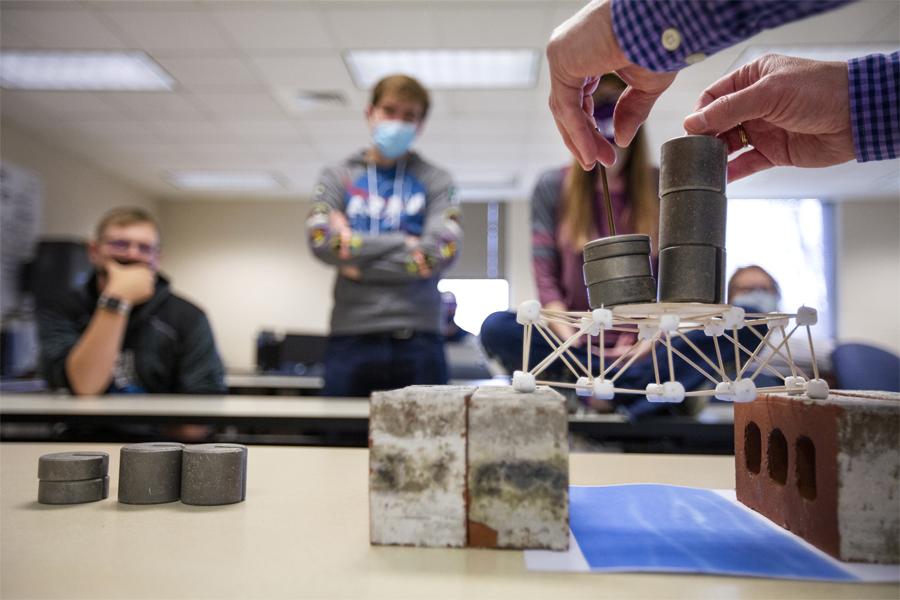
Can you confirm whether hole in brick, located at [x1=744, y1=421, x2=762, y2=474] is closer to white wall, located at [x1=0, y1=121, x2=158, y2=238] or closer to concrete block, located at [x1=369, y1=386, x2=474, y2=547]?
concrete block, located at [x1=369, y1=386, x2=474, y2=547]

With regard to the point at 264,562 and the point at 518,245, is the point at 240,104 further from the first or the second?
the point at 264,562

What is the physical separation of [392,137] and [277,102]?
3456mm

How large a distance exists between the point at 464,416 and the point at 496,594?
0.15 metres

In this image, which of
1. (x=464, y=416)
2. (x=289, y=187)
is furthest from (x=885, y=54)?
(x=289, y=187)

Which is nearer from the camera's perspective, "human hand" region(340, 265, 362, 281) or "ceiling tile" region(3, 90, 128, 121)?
"human hand" region(340, 265, 362, 281)

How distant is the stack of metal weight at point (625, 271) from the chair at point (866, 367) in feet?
5.12

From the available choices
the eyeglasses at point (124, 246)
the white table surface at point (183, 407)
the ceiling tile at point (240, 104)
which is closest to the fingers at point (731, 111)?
the white table surface at point (183, 407)

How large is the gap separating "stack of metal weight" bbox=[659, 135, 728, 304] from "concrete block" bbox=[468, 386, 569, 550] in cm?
16

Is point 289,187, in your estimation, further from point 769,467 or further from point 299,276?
point 769,467

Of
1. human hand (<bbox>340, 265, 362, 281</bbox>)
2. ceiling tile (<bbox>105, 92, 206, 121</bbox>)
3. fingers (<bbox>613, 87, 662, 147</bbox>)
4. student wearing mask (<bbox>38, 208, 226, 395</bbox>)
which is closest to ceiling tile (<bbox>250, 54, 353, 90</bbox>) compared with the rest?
ceiling tile (<bbox>105, 92, 206, 121</bbox>)

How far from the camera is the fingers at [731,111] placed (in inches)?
26.8

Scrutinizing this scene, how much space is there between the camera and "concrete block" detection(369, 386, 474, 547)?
0.60 metres

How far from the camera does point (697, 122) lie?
70 cm

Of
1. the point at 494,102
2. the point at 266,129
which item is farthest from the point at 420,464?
the point at 266,129
